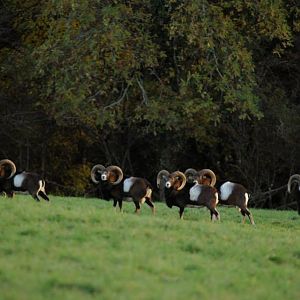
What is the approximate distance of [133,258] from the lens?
48.3 ft

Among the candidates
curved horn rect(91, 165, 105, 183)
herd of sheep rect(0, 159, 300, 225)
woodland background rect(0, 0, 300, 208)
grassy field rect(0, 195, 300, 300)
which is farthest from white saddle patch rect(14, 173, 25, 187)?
woodland background rect(0, 0, 300, 208)

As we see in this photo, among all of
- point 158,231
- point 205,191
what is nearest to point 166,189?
point 205,191

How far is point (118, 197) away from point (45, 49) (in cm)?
1096

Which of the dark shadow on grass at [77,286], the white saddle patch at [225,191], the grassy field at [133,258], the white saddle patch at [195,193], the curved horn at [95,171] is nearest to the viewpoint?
the dark shadow on grass at [77,286]

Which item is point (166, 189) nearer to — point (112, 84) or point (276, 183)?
point (112, 84)

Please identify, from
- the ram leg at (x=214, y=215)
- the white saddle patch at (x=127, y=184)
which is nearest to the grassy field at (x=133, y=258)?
the ram leg at (x=214, y=215)

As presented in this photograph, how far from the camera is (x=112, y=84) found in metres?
36.4

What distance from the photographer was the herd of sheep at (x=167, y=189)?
78.9 ft

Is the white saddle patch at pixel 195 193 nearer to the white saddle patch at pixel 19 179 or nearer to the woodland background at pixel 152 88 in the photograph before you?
the white saddle patch at pixel 19 179

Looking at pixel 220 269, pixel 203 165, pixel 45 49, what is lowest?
pixel 220 269

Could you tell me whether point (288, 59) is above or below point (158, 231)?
above

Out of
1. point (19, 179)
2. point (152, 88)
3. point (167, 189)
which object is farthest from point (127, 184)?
point (152, 88)

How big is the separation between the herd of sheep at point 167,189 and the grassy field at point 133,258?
353 centimetres

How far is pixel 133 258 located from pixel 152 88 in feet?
75.3
